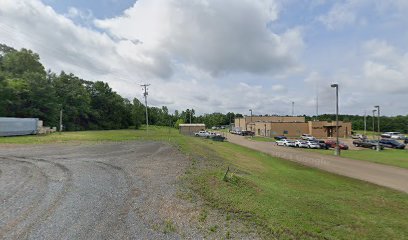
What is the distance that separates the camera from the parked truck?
39406 millimetres

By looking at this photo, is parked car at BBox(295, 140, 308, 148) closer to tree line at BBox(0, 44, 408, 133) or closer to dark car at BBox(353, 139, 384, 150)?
dark car at BBox(353, 139, 384, 150)

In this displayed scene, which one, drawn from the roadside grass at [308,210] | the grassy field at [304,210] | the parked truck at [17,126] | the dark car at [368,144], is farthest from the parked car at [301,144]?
the parked truck at [17,126]

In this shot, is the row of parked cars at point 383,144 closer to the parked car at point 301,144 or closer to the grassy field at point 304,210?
the parked car at point 301,144

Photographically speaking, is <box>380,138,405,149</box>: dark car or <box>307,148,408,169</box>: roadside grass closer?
<box>307,148,408,169</box>: roadside grass

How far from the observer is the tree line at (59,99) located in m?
58.5

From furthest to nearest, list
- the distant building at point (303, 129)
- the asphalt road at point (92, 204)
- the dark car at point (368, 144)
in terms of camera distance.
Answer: the distant building at point (303, 129) → the dark car at point (368, 144) → the asphalt road at point (92, 204)

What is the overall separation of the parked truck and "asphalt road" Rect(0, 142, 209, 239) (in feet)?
98.0

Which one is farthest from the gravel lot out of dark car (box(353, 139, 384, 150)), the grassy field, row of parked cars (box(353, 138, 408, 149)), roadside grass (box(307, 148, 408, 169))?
row of parked cars (box(353, 138, 408, 149))

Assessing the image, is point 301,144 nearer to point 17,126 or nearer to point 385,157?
point 385,157

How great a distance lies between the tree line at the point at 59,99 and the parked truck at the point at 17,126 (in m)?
13.5

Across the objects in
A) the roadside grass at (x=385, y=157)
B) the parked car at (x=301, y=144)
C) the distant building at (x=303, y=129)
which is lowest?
the roadside grass at (x=385, y=157)

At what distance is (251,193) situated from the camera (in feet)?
36.7

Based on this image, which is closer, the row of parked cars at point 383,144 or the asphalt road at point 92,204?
the asphalt road at point 92,204

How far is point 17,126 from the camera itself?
1667 inches
